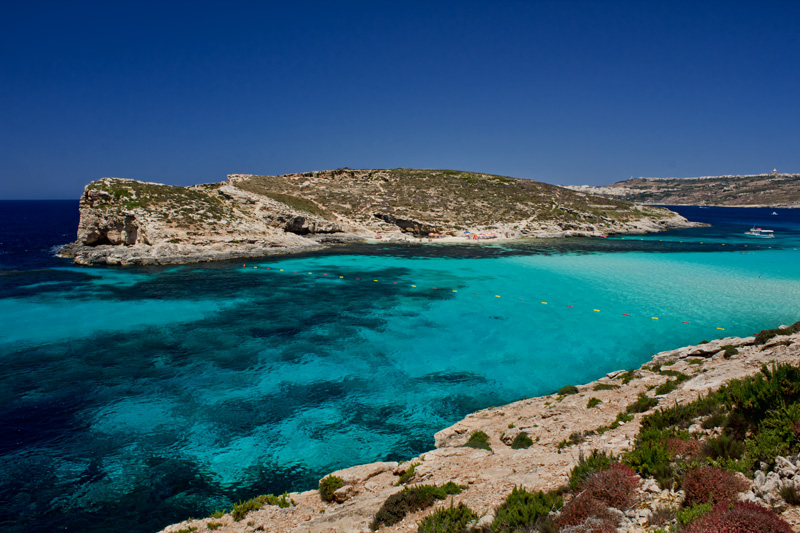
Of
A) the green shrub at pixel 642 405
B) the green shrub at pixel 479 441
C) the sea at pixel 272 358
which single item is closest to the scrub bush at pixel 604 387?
the green shrub at pixel 642 405

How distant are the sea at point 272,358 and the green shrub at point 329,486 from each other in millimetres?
1863

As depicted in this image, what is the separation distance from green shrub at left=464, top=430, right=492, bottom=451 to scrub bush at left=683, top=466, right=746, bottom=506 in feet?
13.9

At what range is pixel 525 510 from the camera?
5434mm

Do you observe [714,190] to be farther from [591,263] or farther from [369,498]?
[369,498]

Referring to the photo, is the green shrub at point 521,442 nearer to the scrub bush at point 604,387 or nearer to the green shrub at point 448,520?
the green shrub at point 448,520

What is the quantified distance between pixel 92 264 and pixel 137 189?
1258cm

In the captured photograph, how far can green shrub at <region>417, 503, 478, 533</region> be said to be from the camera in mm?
5598

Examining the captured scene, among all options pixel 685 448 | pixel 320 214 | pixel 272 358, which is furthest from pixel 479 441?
pixel 320 214

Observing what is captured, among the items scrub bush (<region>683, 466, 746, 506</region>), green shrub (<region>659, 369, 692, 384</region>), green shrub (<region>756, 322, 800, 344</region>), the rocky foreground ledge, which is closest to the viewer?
scrub bush (<region>683, 466, 746, 506</region>)

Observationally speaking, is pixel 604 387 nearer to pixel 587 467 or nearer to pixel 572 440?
pixel 572 440

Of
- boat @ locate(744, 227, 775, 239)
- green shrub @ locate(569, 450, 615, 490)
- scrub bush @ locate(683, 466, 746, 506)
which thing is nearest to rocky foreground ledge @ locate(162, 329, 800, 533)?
scrub bush @ locate(683, 466, 746, 506)

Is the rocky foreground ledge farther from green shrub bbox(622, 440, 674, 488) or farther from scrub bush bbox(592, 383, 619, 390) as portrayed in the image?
green shrub bbox(622, 440, 674, 488)

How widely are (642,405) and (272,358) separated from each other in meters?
13.3

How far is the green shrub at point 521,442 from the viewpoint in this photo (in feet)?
28.9
